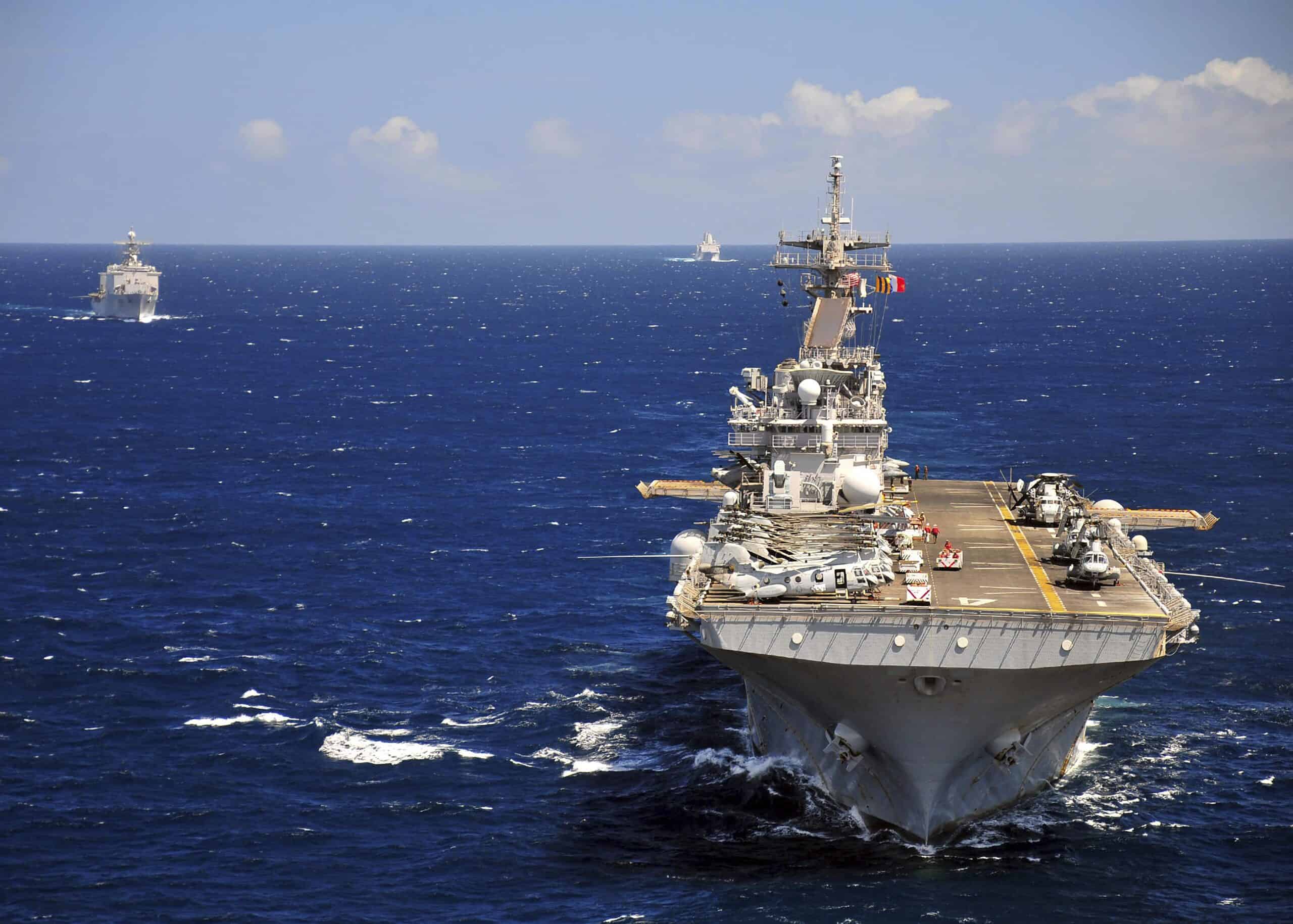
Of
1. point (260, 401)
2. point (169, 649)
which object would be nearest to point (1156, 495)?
point (169, 649)

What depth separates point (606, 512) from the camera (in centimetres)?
6500

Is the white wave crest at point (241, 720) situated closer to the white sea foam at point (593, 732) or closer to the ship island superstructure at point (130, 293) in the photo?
the white sea foam at point (593, 732)

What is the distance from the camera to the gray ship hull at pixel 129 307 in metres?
168

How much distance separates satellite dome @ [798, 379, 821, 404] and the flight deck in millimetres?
5354

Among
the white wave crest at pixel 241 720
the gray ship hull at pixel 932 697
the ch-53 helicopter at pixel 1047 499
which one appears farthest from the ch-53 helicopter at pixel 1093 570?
the white wave crest at pixel 241 720

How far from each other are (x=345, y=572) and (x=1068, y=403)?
56.6 metres

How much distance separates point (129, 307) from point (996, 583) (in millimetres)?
151682

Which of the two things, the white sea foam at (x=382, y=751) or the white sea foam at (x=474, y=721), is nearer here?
the white sea foam at (x=382, y=751)

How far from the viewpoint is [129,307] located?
168250 mm

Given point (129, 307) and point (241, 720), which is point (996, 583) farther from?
point (129, 307)

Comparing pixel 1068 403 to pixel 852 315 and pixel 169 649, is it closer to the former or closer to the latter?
pixel 852 315

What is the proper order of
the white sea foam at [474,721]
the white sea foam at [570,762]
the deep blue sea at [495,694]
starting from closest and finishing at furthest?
the deep blue sea at [495,694]
the white sea foam at [570,762]
the white sea foam at [474,721]

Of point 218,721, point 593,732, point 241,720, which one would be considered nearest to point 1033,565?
point 593,732

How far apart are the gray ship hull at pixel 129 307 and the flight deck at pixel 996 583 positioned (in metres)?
141
